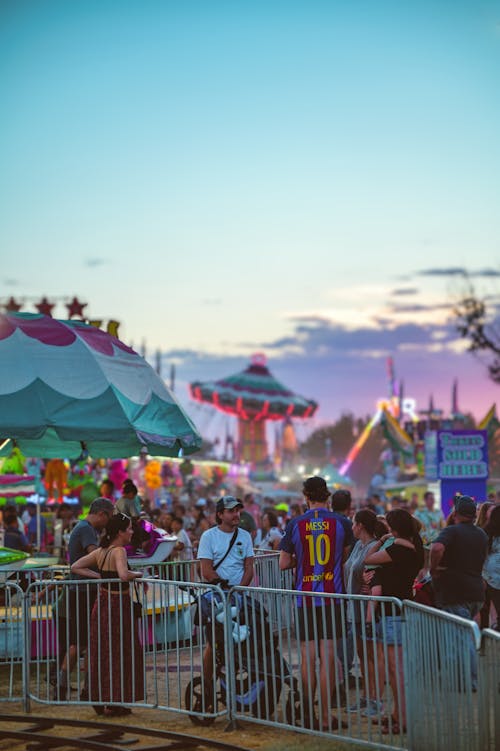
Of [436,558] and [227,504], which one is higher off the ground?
[227,504]

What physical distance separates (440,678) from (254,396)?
99.7 m

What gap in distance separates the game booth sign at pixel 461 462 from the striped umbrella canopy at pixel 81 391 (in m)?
11.4

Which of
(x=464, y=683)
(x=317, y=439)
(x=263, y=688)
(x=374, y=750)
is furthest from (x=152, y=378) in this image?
(x=317, y=439)

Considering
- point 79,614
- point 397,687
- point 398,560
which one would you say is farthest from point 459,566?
point 79,614

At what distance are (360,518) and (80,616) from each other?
2790 millimetres

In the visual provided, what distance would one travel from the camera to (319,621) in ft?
29.7

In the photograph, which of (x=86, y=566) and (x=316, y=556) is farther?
(x=86, y=566)

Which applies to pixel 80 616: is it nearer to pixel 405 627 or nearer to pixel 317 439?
pixel 405 627

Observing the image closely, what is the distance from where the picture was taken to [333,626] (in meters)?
8.75

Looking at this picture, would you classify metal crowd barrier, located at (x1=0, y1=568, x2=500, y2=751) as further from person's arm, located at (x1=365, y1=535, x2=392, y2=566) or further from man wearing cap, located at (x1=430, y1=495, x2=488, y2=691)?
man wearing cap, located at (x1=430, y1=495, x2=488, y2=691)

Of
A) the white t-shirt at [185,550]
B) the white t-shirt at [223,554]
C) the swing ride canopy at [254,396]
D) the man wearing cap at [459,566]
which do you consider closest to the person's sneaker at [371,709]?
the white t-shirt at [223,554]

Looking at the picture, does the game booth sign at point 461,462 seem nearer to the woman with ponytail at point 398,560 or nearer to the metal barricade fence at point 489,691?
the woman with ponytail at point 398,560

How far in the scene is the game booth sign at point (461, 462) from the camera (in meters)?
25.8

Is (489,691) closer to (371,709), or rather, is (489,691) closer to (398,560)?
(371,709)
